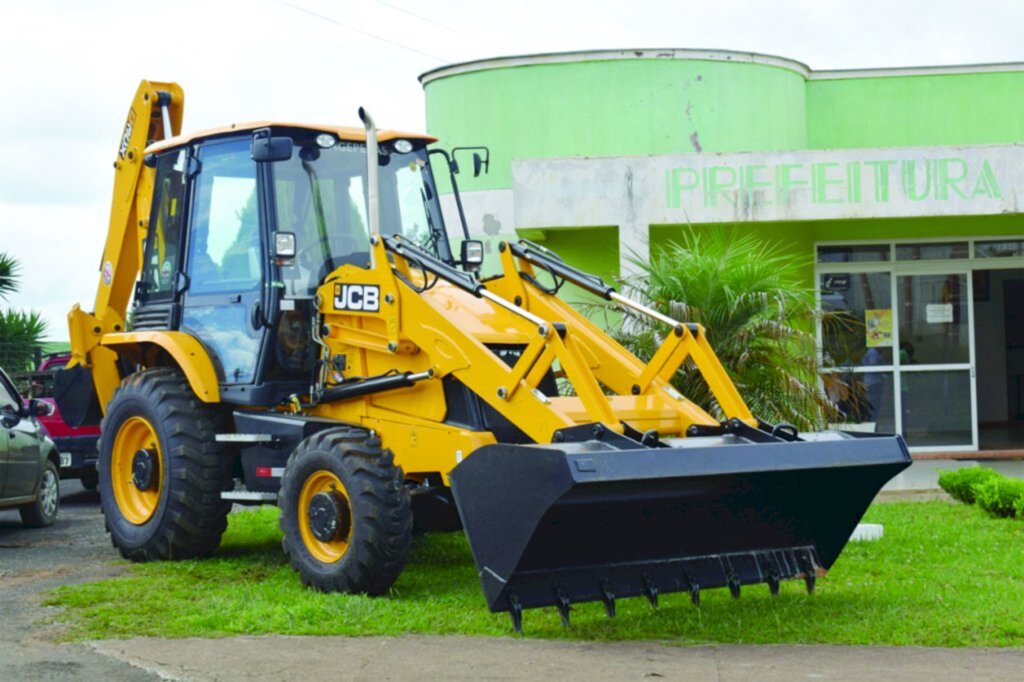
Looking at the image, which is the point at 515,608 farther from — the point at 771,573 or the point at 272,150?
the point at 272,150

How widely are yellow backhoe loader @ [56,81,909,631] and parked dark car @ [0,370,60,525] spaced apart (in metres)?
1.47

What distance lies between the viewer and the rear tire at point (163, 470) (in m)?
11.1

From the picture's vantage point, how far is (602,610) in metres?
9.07

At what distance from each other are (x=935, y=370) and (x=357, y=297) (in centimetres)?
1107

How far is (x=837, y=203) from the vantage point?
17859 millimetres

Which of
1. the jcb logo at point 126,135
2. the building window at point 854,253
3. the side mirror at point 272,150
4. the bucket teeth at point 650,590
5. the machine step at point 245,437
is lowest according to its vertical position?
the bucket teeth at point 650,590

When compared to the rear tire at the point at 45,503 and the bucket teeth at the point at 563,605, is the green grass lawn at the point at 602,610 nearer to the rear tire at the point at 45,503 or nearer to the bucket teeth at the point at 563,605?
the bucket teeth at the point at 563,605

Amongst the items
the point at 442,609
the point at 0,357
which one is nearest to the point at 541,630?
the point at 442,609

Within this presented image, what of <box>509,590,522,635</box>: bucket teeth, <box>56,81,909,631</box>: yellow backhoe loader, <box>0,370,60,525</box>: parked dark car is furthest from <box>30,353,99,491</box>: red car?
<box>509,590,522,635</box>: bucket teeth

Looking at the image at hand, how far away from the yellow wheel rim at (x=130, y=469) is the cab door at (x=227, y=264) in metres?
0.90

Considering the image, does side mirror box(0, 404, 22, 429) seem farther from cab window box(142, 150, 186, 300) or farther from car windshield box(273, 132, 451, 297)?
car windshield box(273, 132, 451, 297)

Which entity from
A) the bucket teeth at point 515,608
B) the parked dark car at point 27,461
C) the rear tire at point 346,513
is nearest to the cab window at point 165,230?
the rear tire at point 346,513

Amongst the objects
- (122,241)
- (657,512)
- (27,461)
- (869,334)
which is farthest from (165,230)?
(869,334)

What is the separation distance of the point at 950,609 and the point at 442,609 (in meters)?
3.00
